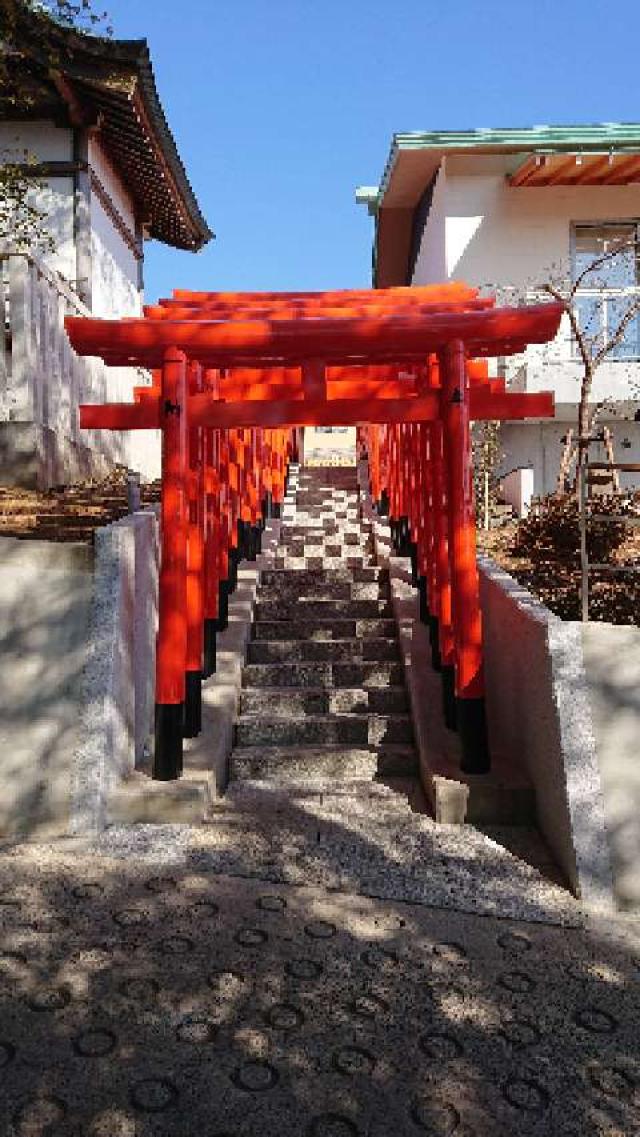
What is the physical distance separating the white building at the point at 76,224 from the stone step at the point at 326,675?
9.25 ft

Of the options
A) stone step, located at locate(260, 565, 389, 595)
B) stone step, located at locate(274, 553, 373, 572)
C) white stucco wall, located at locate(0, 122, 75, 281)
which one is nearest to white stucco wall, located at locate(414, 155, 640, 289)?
white stucco wall, located at locate(0, 122, 75, 281)

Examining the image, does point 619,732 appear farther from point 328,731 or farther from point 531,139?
point 531,139

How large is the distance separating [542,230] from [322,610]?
35.3 feet

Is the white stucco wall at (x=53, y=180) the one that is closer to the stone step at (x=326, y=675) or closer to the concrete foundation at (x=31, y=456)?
the concrete foundation at (x=31, y=456)

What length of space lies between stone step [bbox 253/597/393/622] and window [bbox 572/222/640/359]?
732 centimetres

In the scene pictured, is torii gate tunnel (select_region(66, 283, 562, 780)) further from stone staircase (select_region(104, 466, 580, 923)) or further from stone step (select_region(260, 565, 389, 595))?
stone step (select_region(260, 565, 389, 595))

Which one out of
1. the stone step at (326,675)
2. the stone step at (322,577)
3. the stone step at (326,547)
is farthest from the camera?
the stone step at (326,547)

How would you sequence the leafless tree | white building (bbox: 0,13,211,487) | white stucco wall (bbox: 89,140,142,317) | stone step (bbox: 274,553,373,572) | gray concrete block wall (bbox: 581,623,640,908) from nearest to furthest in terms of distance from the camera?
gray concrete block wall (bbox: 581,623,640,908), white building (bbox: 0,13,211,487), stone step (bbox: 274,553,373,572), the leafless tree, white stucco wall (bbox: 89,140,142,317)

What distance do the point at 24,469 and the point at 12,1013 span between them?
5530 millimetres

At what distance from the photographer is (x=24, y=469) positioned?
764 centimetres

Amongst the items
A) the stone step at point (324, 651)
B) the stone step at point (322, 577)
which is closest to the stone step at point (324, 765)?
the stone step at point (324, 651)

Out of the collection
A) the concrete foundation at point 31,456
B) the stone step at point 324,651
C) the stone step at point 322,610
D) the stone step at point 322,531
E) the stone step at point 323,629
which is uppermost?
the concrete foundation at point 31,456

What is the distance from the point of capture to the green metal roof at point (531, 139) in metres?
13.8

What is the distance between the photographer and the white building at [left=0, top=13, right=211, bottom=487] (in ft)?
25.0
